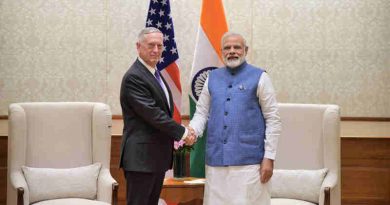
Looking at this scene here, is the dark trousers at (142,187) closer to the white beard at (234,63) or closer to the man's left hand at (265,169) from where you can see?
the man's left hand at (265,169)

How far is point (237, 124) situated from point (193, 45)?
206 centimetres

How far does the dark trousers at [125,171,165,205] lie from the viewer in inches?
146

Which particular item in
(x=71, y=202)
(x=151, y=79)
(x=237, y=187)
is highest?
(x=151, y=79)

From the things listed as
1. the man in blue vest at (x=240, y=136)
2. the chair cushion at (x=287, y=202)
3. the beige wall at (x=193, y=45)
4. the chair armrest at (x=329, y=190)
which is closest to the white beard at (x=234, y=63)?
the man in blue vest at (x=240, y=136)

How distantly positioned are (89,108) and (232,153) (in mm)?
1577

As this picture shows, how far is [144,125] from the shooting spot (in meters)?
3.75

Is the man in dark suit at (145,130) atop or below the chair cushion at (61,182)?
atop

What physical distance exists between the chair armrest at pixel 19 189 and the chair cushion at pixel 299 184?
1773 millimetres

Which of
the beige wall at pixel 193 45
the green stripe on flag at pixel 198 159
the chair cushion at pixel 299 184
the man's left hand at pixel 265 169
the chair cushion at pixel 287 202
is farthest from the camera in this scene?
the beige wall at pixel 193 45

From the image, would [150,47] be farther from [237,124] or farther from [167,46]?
[167,46]

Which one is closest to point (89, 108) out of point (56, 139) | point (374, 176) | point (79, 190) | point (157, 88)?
point (56, 139)

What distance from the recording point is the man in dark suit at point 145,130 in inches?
146

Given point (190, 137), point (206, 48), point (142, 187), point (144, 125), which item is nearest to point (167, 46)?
point (206, 48)

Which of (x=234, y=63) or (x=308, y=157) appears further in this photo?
(x=308, y=157)
